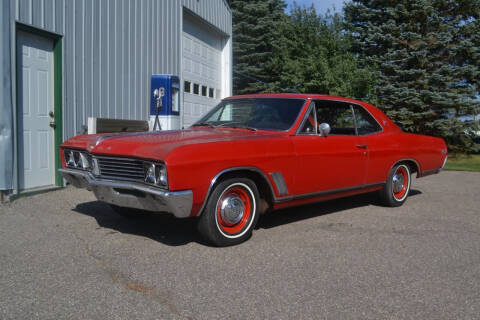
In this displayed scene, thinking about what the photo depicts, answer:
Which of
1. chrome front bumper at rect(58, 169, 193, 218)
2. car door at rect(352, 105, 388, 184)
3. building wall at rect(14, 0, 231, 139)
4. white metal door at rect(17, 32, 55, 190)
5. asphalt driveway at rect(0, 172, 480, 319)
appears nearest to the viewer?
asphalt driveway at rect(0, 172, 480, 319)

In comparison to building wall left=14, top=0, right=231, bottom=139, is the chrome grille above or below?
below

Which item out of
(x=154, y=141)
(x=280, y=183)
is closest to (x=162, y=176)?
(x=154, y=141)

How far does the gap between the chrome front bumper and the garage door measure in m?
7.80

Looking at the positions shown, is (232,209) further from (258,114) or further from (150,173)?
(258,114)

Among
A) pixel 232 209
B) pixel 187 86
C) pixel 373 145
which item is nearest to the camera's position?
pixel 232 209

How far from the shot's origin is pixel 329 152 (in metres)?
5.23

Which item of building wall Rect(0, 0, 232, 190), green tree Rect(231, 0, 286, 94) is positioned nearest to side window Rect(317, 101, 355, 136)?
building wall Rect(0, 0, 232, 190)

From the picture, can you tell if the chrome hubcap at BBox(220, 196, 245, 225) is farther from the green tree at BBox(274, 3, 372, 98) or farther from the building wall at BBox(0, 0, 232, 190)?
the green tree at BBox(274, 3, 372, 98)

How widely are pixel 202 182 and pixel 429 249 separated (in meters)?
2.25

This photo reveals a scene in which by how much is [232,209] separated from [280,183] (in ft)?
2.05

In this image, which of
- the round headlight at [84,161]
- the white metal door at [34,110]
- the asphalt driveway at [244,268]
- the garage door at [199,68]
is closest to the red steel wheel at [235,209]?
the asphalt driveway at [244,268]

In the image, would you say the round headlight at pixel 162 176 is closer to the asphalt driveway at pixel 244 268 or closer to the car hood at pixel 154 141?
the car hood at pixel 154 141

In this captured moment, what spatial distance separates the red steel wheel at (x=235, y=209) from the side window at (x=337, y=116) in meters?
1.53

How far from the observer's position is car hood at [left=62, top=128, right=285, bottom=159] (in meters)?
3.95
